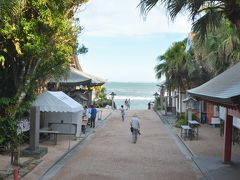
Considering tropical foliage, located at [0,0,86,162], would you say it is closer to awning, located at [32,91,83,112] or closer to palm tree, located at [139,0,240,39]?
awning, located at [32,91,83,112]

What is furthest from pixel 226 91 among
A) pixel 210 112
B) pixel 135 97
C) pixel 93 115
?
pixel 135 97

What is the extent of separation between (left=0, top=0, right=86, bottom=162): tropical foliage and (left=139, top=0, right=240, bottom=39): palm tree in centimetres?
513

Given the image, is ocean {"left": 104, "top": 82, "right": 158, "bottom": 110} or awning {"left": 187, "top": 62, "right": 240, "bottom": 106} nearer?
awning {"left": 187, "top": 62, "right": 240, "bottom": 106}

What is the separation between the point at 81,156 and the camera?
17.3m

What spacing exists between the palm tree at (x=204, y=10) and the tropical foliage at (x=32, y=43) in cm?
513

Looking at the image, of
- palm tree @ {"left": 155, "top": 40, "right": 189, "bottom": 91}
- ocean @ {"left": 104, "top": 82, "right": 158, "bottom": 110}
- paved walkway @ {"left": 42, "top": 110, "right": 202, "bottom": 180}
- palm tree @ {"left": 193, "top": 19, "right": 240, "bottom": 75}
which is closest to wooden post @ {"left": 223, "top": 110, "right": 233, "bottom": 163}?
paved walkway @ {"left": 42, "top": 110, "right": 202, "bottom": 180}

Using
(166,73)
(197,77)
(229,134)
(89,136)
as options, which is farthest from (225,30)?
(166,73)

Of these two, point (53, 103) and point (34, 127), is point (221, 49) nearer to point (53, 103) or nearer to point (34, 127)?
point (53, 103)

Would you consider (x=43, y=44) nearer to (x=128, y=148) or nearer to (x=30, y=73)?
(x=30, y=73)

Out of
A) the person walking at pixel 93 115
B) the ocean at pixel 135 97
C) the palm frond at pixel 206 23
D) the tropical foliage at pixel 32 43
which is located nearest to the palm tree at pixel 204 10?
the palm frond at pixel 206 23

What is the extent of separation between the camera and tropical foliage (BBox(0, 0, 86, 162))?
50.6 ft

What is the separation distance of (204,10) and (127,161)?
6.37 metres

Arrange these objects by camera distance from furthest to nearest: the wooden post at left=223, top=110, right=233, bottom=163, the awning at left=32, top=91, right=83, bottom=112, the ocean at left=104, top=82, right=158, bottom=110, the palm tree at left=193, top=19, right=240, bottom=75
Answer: the ocean at left=104, top=82, right=158, bottom=110
the palm tree at left=193, top=19, right=240, bottom=75
the awning at left=32, top=91, right=83, bottom=112
the wooden post at left=223, top=110, right=233, bottom=163

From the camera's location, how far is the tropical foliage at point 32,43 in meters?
15.4
